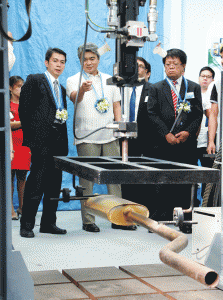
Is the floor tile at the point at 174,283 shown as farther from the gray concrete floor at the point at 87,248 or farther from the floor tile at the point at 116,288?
the gray concrete floor at the point at 87,248

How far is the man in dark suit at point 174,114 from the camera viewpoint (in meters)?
4.01

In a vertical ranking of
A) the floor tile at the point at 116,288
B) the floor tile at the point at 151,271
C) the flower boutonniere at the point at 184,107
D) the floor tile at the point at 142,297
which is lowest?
the floor tile at the point at 151,271

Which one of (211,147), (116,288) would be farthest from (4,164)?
(211,147)

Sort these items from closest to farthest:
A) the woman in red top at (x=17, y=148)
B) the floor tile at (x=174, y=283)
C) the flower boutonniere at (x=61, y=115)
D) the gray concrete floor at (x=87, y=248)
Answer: the floor tile at (x=174, y=283) < the gray concrete floor at (x=87, y=248) < the flower boutonniere at (x=61, y=115) < the woman in red top at (x=17, y=148)

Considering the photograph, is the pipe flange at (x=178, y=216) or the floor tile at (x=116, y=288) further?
the floor tile at (x=116, y=288)

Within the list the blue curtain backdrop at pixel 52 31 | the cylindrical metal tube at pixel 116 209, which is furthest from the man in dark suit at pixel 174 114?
the cylindrical metal tube at pixel 116 209

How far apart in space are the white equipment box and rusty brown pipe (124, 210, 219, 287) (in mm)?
952

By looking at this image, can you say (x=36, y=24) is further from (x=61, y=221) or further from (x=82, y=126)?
(x=61, y=221)

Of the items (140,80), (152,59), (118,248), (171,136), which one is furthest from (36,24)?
(140,80)

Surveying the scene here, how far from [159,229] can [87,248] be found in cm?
220

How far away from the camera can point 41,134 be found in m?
3.72

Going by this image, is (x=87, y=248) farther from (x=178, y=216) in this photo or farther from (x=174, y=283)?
(x=178, y=216)

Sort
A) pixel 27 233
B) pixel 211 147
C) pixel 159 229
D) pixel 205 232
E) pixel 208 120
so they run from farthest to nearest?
pixel 208 120, pixel 211 147, pixel 27 233, pixel 205 232, pixel 159 229

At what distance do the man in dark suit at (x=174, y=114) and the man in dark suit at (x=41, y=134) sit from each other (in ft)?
2.70
